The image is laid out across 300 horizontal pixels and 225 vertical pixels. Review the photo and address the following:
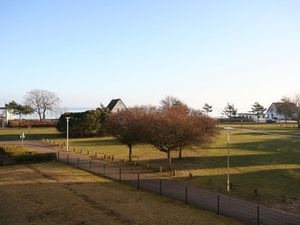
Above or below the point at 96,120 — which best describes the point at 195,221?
below

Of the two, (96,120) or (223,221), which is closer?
(223,221)

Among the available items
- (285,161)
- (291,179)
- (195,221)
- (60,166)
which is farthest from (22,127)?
(195,221)

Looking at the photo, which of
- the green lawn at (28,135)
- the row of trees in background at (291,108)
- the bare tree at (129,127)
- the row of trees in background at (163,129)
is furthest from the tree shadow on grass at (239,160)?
the row of trees in background at (291,108)

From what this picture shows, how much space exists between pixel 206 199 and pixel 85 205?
6.85 m

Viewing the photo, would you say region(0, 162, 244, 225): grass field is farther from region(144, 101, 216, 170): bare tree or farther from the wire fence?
region(144, 101, 216, 170): bare tree

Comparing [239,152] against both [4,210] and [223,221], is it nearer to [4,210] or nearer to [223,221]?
[223,221]

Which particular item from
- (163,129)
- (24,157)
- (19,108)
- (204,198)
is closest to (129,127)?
(163,129)

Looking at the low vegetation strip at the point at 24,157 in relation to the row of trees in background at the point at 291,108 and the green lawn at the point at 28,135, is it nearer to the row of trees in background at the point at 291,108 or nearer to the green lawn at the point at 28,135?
the green lawn at the point at 28,135

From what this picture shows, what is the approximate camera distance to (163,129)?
107ft

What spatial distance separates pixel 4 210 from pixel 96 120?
48.4 meters

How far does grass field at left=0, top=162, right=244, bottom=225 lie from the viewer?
17125mm

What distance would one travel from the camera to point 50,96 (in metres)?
119

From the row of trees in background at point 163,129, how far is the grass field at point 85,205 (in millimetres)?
7513

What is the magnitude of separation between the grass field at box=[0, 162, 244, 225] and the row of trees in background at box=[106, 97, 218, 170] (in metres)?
7.51
